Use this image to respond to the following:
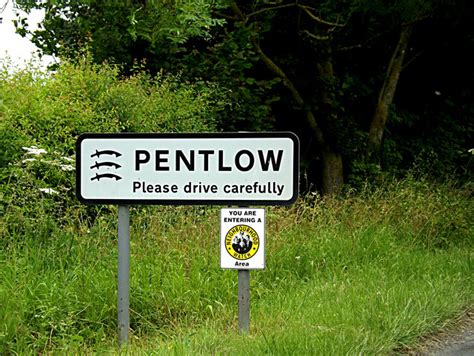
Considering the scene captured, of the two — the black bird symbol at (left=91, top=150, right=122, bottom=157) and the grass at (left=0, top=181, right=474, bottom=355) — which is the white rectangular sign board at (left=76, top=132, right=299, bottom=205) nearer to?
the black bird symbol at (left=91, top=150, right=122, bottom=157)

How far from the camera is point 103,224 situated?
24.8 ft

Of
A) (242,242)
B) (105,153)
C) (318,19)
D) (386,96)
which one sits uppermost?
(318,19)

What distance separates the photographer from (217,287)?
6.57 meters

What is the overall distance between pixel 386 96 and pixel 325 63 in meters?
1.83

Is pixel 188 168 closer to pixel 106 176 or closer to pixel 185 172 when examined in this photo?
pixel 185 172

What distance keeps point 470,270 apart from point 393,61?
34.5ft

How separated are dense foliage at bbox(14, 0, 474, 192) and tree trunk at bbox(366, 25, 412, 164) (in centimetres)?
3

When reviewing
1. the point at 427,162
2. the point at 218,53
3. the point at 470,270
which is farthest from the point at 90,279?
the point at 427,162

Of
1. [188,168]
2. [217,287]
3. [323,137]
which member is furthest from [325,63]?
[188,168]

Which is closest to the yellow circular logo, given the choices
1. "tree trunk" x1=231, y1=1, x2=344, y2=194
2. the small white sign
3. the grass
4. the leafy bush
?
the small white sign

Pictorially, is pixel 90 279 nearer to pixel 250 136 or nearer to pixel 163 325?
pixel 163 325

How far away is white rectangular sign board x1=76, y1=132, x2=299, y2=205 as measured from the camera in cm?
507

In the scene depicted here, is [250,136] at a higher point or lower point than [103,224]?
higher

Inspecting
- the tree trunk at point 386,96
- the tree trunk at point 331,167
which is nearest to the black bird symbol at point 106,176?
the tree trunk at point 331,167
